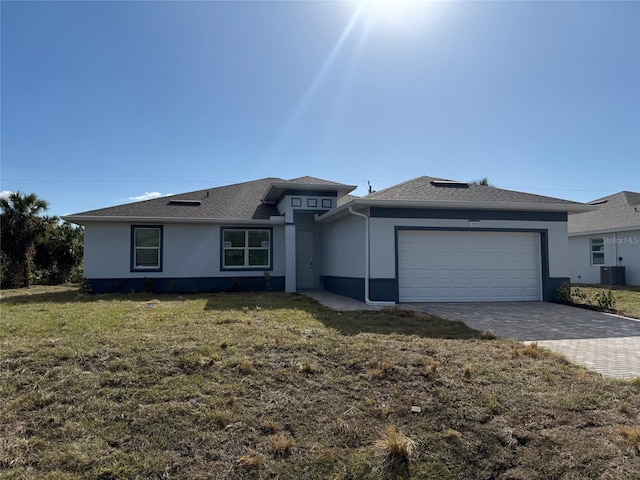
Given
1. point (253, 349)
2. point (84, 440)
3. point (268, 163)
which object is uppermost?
point (268, 163)

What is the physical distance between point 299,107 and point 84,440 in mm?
11834

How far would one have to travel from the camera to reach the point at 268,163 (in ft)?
63.8

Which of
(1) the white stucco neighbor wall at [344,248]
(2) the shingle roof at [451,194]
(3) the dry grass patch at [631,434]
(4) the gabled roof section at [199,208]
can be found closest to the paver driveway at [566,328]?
(3) the dry grass patch at [631,434]

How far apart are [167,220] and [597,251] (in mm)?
19746

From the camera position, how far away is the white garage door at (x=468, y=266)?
1149 centimetres

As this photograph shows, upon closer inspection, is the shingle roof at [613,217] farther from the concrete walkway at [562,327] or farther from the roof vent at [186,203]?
the roof vent at [186,203]

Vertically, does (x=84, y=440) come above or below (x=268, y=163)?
below

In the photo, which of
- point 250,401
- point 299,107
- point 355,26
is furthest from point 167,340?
point 299,107

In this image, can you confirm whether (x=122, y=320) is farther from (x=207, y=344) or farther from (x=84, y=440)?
(x=84, y=440)

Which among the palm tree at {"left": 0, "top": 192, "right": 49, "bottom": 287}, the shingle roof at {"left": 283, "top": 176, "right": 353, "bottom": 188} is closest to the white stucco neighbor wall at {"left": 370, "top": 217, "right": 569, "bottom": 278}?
the shingle roof at {"left": 283, "top": 176, "right": 353, "bottom": 188}

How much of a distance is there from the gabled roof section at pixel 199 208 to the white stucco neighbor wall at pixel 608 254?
1553 cm

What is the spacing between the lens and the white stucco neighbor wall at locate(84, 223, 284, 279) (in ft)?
46.8

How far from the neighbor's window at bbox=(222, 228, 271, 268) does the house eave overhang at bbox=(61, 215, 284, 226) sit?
564 millimetres

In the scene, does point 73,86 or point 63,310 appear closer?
point 63,310
